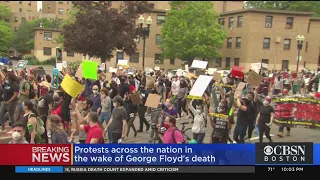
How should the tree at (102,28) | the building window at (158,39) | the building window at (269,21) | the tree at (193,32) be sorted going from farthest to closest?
1. the building window at (158,39)
2. the tree at (193,32)
3. the building window at (269,21)
4. the tree at (102,28)

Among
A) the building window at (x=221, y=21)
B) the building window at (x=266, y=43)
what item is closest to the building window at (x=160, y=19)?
the building window at (x=221, y=21)

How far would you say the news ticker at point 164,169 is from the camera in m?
6.63

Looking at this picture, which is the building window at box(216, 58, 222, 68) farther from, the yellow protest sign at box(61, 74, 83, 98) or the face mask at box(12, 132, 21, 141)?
the face mask at box(12, 132, 21, 141)

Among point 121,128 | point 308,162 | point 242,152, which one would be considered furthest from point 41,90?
point 308,162

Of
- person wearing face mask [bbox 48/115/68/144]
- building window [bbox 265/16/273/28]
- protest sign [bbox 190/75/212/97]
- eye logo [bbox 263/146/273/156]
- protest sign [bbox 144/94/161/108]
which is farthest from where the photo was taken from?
A: building window [bbox 265/16/273/28]

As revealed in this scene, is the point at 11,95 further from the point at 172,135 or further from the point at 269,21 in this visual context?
the point at 269,21

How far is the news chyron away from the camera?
7023 mm

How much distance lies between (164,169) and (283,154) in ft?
8.25

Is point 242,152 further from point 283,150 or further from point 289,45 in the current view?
point 289,45

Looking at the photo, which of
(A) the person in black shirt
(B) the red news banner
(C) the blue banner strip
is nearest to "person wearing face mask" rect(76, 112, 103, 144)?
(B) the red news banner

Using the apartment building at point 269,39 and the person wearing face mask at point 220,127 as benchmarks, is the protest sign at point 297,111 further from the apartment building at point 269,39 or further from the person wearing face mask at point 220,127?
the apartment building at point 269,39

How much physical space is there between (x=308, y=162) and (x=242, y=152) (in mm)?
1442

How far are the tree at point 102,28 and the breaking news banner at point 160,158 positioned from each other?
18115 millimetres

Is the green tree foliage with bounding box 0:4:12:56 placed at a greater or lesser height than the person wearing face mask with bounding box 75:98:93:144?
greater
